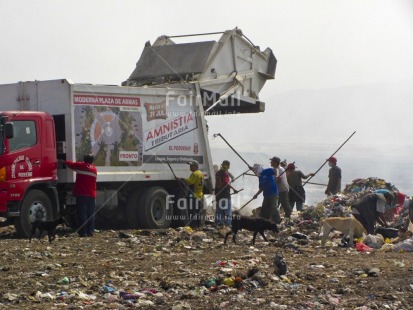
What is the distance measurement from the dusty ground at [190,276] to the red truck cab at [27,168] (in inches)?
21.1

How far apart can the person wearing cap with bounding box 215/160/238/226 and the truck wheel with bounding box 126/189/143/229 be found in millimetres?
1788

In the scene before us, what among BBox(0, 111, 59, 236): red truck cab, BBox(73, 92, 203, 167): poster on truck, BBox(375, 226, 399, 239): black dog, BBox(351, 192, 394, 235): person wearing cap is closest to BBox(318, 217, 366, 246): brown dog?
BBox(351, 192, 394, 235): person wearing cap

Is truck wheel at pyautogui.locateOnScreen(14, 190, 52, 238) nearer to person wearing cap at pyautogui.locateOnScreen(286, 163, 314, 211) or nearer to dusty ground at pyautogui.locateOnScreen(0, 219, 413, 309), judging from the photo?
dusty ground at pyautogui.locateOnScreen(0, 219, 413, 309)

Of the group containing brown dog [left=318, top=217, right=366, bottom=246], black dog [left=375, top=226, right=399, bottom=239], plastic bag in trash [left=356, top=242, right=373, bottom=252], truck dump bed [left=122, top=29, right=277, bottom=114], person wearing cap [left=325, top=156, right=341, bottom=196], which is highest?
truck dump bed [left=122, top=29, right=277, bottom=114]

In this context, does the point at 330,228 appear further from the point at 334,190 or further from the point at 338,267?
the point at 334,190

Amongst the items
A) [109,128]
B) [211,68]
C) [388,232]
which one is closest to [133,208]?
[109,128]

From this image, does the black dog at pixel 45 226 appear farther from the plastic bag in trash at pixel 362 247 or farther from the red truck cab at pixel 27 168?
the plastic bag in trash at pixel 362 247

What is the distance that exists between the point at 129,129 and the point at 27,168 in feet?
7.55

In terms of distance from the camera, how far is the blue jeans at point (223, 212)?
→ 1681 cm

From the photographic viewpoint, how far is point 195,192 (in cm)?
1628

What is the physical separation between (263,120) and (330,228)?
112468 mm

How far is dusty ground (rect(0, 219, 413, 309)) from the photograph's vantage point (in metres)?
8.52

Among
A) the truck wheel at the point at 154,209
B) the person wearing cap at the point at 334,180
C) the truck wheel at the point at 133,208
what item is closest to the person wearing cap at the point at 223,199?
the truck wheel at the point at 154,209

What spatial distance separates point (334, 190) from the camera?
2114 cm
